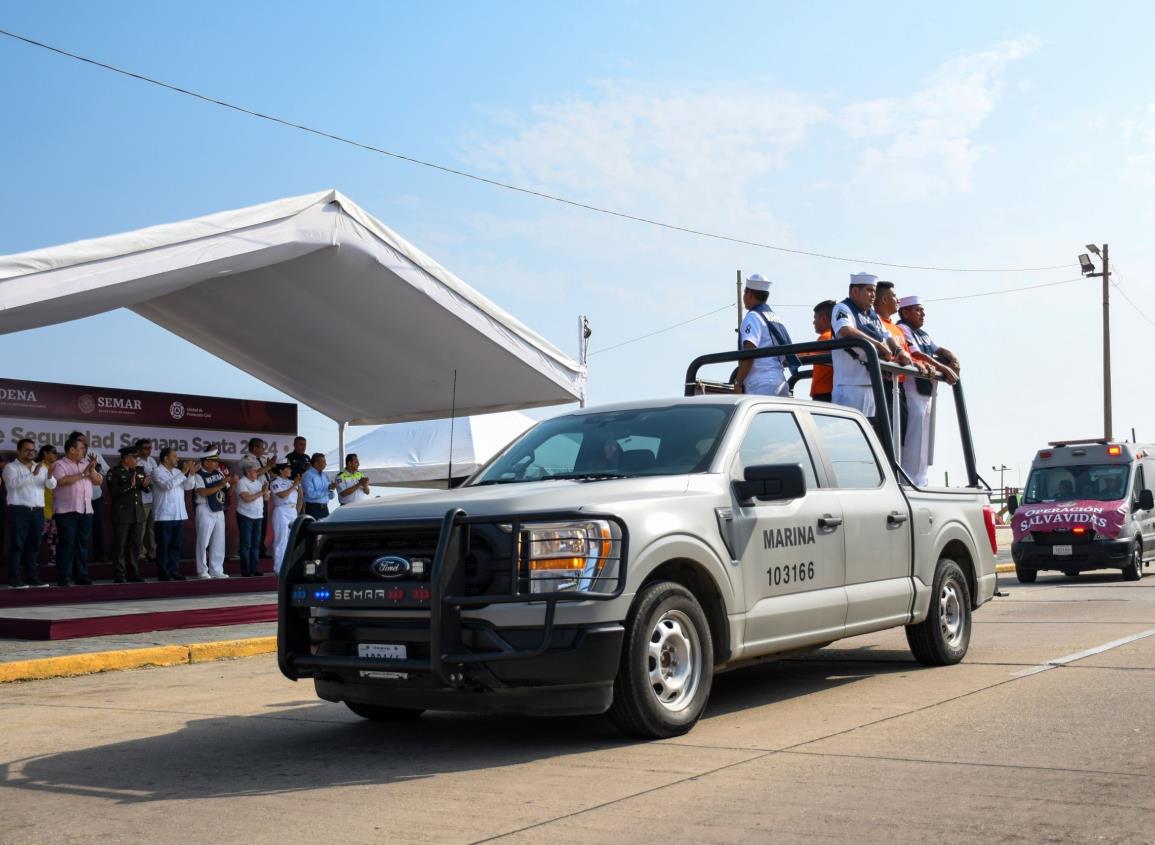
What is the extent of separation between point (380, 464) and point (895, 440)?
21177 millimetres

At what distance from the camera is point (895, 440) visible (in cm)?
912

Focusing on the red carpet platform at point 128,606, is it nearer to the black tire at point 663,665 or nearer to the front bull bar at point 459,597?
the front bull bar at point 459,597

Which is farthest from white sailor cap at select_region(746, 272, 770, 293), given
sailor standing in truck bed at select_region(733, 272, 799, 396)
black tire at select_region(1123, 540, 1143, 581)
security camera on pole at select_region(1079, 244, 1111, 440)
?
security camera on pole at select_region(1079, 244, 1111, 440)

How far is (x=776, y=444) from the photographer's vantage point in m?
7.55

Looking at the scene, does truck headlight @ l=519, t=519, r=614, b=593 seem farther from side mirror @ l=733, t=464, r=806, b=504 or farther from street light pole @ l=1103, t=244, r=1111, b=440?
street light pole @ l=1103, t=244, r=1111, b=440

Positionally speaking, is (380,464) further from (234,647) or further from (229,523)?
(234,647)

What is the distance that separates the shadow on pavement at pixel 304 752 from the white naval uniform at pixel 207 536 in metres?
10.6

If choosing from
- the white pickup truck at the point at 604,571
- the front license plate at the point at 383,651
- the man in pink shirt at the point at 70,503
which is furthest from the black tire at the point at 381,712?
the man in pink shirt at the point at 70,503

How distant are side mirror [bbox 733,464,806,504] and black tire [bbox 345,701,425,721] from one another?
7.39ft

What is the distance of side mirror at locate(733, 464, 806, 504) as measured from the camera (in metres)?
6.67

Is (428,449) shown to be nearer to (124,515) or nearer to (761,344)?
(124,515)

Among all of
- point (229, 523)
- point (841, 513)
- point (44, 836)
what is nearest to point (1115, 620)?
point (841, 513)

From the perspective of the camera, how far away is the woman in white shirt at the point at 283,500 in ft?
62.6

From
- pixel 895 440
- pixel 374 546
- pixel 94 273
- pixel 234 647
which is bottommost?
pixel 234 647
